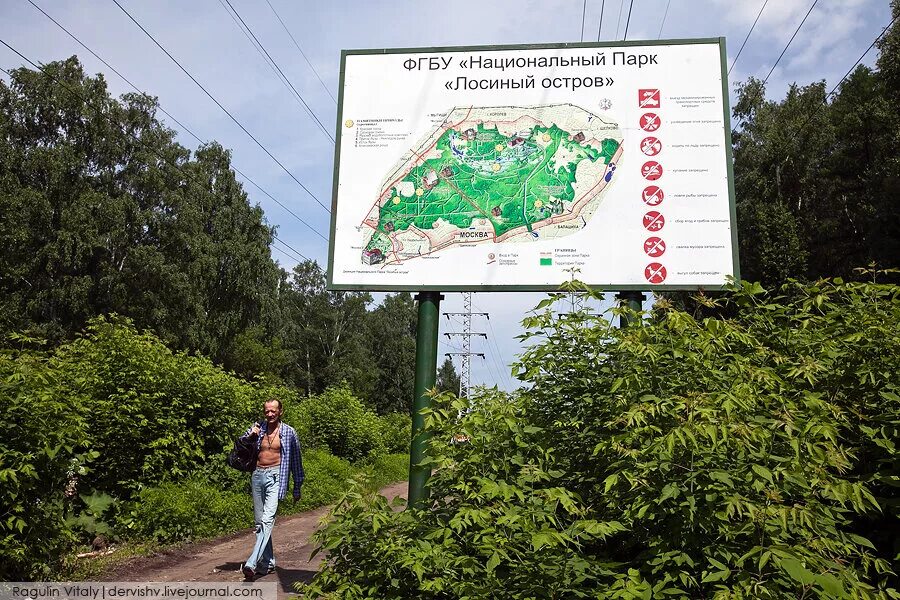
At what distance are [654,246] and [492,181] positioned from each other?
1.69 meters

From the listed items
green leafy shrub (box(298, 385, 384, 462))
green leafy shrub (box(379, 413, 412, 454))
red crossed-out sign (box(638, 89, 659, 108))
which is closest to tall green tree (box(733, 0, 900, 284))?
green leafy shrub (box(379, 413, 412, 454))

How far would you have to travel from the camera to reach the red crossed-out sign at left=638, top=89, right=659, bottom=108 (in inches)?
255

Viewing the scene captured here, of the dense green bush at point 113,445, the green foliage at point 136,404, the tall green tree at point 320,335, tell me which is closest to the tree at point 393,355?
the tall green tree at point 320,335

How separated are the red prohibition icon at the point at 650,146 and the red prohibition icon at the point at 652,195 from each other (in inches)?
14.0

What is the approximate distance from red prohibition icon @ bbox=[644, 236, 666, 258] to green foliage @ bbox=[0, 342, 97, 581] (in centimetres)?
534

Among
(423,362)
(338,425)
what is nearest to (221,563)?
(423,362)

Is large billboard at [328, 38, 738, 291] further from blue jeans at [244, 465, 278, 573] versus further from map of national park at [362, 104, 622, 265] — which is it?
blue jeans at [244, 465, 278, 573]

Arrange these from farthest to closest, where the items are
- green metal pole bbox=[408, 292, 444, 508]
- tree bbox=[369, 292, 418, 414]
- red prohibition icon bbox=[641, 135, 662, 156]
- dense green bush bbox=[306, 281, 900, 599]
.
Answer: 1. tree bbox=[369, 292, 418, 414]
2. red prohibition icon bbox=[641, 135, 662, 156]
3. green metal pole bbox=[408, 292, 444, 508]
4. dense green bush bbox=[306, 281, 900, 599]

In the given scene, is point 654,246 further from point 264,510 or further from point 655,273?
point 264,510

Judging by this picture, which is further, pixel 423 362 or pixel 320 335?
pixel 320 335

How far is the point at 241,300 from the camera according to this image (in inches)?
1478

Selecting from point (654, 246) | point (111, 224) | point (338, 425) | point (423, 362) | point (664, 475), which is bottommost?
point (338, 425)

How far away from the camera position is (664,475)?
311 cm

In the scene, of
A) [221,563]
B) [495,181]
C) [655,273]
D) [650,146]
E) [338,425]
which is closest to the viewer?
[655,273]
